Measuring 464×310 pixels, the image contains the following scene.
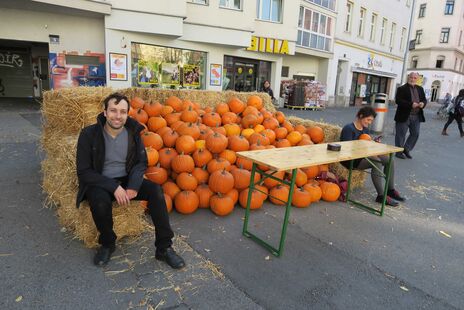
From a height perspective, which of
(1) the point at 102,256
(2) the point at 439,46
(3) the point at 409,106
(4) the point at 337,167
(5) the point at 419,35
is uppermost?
(5) the point at 419,35

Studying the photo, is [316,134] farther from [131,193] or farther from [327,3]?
[327,3]

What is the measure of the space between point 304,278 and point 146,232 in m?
1.71

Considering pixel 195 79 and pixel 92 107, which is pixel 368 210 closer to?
pixel 92 107

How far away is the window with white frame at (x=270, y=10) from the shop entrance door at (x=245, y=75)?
2728 mm

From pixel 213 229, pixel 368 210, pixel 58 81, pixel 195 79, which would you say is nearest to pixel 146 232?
pixel 213 229

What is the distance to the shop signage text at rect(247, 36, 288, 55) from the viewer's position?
1869 centimetres

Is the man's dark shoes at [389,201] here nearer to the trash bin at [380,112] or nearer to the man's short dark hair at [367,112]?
the man's short dark hair at [367,112]

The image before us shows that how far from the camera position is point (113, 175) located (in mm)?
3127

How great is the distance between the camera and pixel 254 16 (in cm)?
1728

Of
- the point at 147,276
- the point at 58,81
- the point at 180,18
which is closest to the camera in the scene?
the point at 147,276

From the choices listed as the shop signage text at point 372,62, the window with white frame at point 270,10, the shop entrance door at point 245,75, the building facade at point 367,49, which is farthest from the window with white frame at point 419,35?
the shop entrance door at point 245,75

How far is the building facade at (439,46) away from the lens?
48906 millimetres

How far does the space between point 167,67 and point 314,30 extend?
39.1ft

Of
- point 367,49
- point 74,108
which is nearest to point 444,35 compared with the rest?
point 367,49
